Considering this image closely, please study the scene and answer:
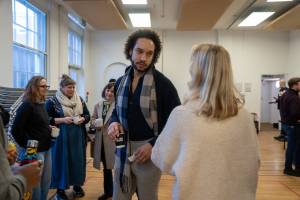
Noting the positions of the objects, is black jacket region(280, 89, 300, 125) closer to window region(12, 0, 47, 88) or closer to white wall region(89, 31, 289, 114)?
window region(12, 0, 47, 88)

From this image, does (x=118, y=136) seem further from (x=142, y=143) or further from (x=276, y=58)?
(x=276, y=58)

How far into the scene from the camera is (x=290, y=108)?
14.9 ft

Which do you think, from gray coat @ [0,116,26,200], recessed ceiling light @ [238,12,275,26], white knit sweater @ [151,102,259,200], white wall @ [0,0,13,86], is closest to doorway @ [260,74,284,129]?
recessed ceiling light @ [238,12,275,26]

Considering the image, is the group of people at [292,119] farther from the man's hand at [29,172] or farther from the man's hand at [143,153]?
the man's hand at [29,172]

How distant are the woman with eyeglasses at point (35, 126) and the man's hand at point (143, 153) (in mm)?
1414

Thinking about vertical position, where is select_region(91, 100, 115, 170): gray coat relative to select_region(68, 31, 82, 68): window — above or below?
below

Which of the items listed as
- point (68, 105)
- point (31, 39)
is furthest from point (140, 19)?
point (68, 105)

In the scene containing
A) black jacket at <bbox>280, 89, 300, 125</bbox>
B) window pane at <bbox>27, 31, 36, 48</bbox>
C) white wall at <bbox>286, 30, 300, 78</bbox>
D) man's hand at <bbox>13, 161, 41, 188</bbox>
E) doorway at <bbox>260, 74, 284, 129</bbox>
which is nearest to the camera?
man's hand at <bbox>13, 161, 41, 188</bbox>

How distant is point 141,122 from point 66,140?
202cm

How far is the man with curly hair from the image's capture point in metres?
1.61

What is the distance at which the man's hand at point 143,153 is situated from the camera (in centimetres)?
156

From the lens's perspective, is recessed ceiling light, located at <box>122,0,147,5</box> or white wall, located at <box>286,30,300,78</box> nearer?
recessed ceiling light, located at <box>122,0,147,5</box>

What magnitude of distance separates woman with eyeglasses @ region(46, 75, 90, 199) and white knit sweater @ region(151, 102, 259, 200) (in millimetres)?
2329

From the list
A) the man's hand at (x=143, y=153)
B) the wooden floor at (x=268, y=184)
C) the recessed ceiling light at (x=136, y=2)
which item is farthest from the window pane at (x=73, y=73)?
the man's hand at (x=143, y=153)
